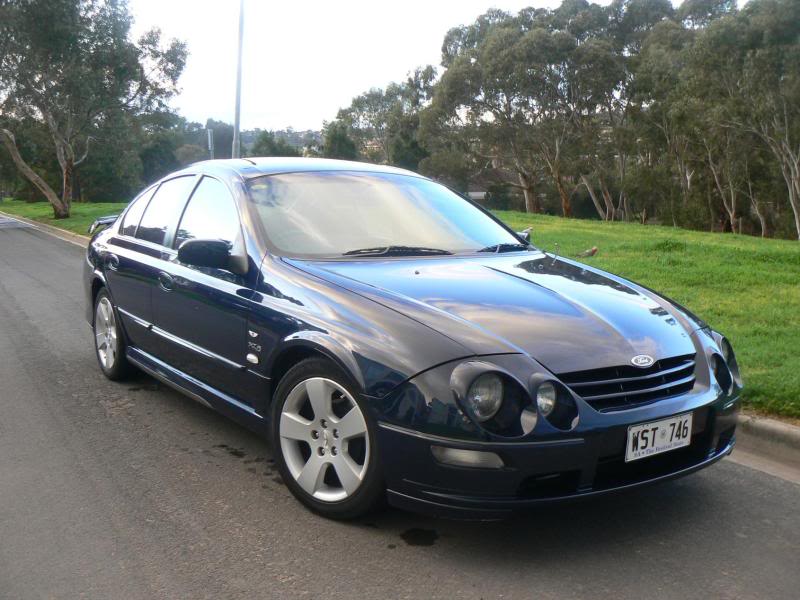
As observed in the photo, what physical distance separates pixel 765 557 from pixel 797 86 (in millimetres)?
30591

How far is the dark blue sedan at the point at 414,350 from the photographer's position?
9.88ft

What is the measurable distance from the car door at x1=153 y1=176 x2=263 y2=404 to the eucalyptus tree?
2512 cm

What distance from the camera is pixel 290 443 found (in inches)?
144

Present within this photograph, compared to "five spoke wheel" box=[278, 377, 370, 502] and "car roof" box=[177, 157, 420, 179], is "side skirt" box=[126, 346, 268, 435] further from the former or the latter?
"car roof" box=[177, 157, 420, 179]

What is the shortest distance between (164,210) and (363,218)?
60.1 inches

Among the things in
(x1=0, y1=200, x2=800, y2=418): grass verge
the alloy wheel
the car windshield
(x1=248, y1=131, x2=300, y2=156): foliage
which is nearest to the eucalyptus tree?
(x1=0, y1=200, x2=800, y2=418): grass verge

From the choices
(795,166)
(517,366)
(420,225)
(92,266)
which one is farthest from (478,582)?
(795,166)

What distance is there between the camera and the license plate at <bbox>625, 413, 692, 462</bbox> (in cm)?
Result: 311

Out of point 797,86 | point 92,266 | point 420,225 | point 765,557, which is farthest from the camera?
point 797,86

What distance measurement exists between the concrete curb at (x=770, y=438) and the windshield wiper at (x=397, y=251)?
1966mm

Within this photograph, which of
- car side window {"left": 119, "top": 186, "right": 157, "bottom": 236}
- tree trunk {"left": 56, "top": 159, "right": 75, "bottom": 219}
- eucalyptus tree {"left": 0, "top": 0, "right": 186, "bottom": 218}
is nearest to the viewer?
car side window {"left": 119, "top": 186, "right": 157, "bottom": 236}

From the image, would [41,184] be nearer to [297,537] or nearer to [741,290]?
[741,290]

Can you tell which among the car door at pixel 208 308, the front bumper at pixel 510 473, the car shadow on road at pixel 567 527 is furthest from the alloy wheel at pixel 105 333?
the front bumper at pixel 510 473

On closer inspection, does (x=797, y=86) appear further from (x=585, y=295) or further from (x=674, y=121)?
(x=585, y=295)
